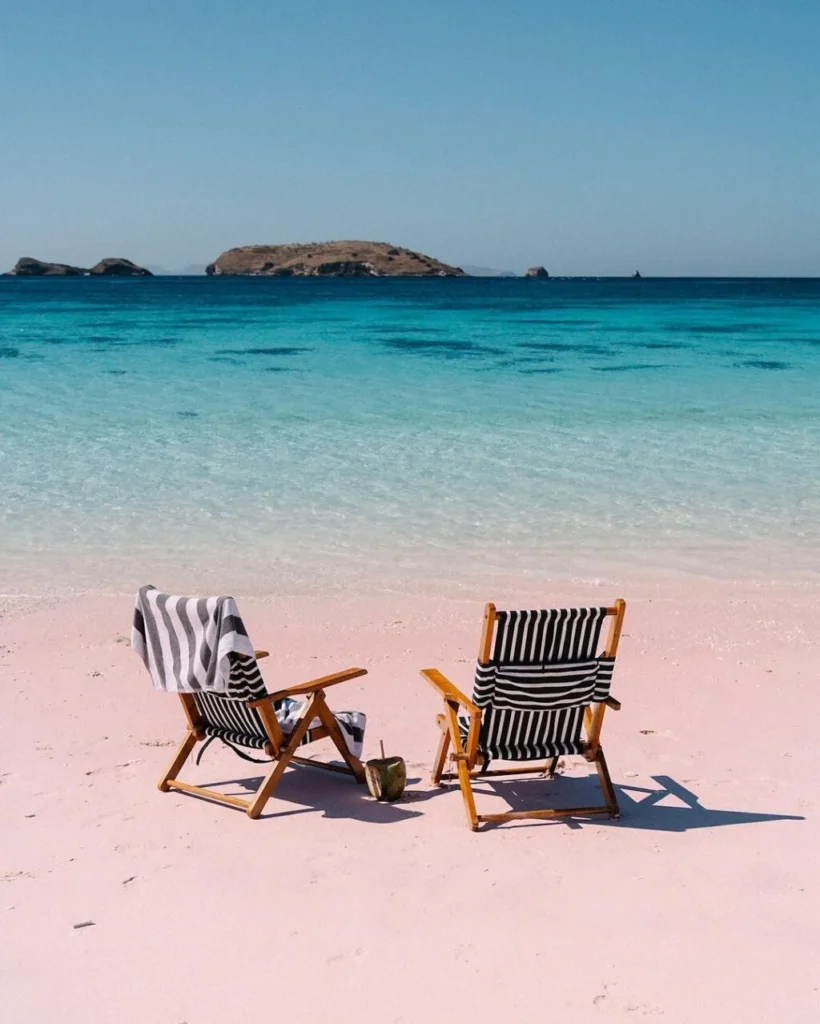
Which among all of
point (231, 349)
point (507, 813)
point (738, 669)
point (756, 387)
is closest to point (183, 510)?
point (738, 669)

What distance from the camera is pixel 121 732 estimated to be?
5.52 metres

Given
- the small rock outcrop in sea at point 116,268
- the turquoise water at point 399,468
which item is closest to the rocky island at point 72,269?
the small rock outcrop in sea at point 116,268

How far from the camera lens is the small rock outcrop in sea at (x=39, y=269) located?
495ft

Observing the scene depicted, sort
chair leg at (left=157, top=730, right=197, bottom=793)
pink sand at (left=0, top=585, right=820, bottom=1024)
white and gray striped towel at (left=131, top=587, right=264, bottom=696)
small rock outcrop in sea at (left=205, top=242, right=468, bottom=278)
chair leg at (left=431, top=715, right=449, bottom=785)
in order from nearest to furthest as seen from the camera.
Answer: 1. pink sand at (left=0, top=585, right=820, bottom=1024)
2. white and gray striped towel at (left=131, top=587, right=264, bottom=696)
3. chair leg at (left=157, top=730, right=197, bottom=793)
4. chair leg at (left=431, top=715, right=449, bottom=785)
5. small rock outcrop in sea at (left=205, top=242, right=468, bottom=278)

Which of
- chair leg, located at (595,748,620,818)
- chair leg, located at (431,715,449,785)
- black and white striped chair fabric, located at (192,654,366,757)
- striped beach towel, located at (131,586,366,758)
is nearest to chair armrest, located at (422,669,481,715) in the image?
chair leg, located at (431,715,449,785)

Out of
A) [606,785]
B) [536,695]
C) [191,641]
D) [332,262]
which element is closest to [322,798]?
[191,641]

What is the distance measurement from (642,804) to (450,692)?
40.3 inches

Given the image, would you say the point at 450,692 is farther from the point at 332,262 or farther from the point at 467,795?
the point at 332,262

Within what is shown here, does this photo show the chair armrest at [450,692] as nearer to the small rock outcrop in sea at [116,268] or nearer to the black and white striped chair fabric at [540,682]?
the black and white striped chair fabric at [540,682]

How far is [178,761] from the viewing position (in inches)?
191

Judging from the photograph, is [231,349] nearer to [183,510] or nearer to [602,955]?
[183,510]

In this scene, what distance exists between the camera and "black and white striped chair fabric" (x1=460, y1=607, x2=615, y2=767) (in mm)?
4352

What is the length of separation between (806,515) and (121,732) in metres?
7.50

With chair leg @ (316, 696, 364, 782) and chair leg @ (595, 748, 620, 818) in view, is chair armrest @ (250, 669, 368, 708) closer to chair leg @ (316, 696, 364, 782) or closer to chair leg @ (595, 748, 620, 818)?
chair leg @ (316, 696, 364, 782)
